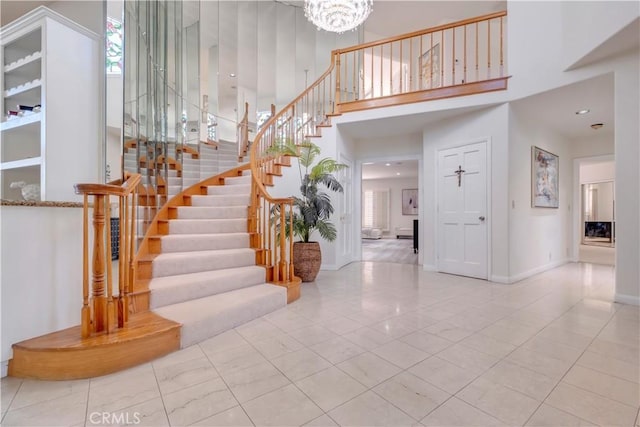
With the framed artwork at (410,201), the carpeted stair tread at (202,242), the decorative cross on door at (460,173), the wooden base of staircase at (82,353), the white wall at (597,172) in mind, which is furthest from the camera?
the framed artwork at (410,201)

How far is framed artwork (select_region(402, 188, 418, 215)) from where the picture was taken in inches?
440

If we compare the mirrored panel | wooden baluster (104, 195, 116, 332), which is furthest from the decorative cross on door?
the mirrored panel

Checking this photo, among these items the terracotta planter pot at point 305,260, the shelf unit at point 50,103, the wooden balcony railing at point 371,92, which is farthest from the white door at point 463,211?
the shelf unit at point 50,103

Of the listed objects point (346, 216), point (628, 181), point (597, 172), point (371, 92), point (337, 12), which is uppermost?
point (337, 12)

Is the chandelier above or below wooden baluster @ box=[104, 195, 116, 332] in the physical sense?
above

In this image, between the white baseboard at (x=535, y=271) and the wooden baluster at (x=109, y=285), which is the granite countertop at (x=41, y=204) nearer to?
the wooden baluster at (x=109, y=285)

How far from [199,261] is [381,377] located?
2.07 m

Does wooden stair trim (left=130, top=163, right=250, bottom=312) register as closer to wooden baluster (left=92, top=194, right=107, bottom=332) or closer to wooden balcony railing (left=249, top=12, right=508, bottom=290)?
wooden baluster (left=92, top=194, right=107, bottom=332)

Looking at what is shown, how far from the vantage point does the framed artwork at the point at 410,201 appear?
11180mm

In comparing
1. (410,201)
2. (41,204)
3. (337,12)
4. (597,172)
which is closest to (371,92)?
(337,12)

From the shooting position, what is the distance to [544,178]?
4723 mm

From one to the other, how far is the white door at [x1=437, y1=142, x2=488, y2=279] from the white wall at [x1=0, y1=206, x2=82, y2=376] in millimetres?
4557

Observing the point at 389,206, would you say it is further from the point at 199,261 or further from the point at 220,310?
the point at 220,310

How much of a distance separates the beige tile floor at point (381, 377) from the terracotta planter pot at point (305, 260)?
1.11 metres
